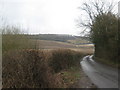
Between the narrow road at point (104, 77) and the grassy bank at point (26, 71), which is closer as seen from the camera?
the grassy bank at point (26, 71)

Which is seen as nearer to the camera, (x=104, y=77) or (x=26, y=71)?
(x=26, y=71)

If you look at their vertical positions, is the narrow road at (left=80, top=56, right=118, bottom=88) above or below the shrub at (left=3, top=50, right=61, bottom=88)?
below

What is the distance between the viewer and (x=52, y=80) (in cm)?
535

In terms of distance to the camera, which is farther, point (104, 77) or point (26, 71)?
point (104, 77)

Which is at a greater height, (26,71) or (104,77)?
(26,71)

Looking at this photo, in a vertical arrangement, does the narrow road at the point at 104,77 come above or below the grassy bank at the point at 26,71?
below

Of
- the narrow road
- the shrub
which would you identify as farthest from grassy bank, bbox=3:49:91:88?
the narrow road

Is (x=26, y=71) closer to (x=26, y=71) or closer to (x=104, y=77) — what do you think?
(x=26, y=71)

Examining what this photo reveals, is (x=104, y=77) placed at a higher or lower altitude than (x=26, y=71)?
lower

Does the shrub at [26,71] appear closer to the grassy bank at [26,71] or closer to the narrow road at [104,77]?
the grassy bank at [26,71]

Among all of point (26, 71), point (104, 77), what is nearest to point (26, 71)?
point (26, 71)

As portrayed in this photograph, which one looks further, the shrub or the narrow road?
the narrow road

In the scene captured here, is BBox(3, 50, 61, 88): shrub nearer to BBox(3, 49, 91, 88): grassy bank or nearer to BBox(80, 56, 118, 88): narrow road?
BBox(3, 49, 91, 88): grassy bank

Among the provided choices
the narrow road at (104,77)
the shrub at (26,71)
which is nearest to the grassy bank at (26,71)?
the shrub at (26,71)
